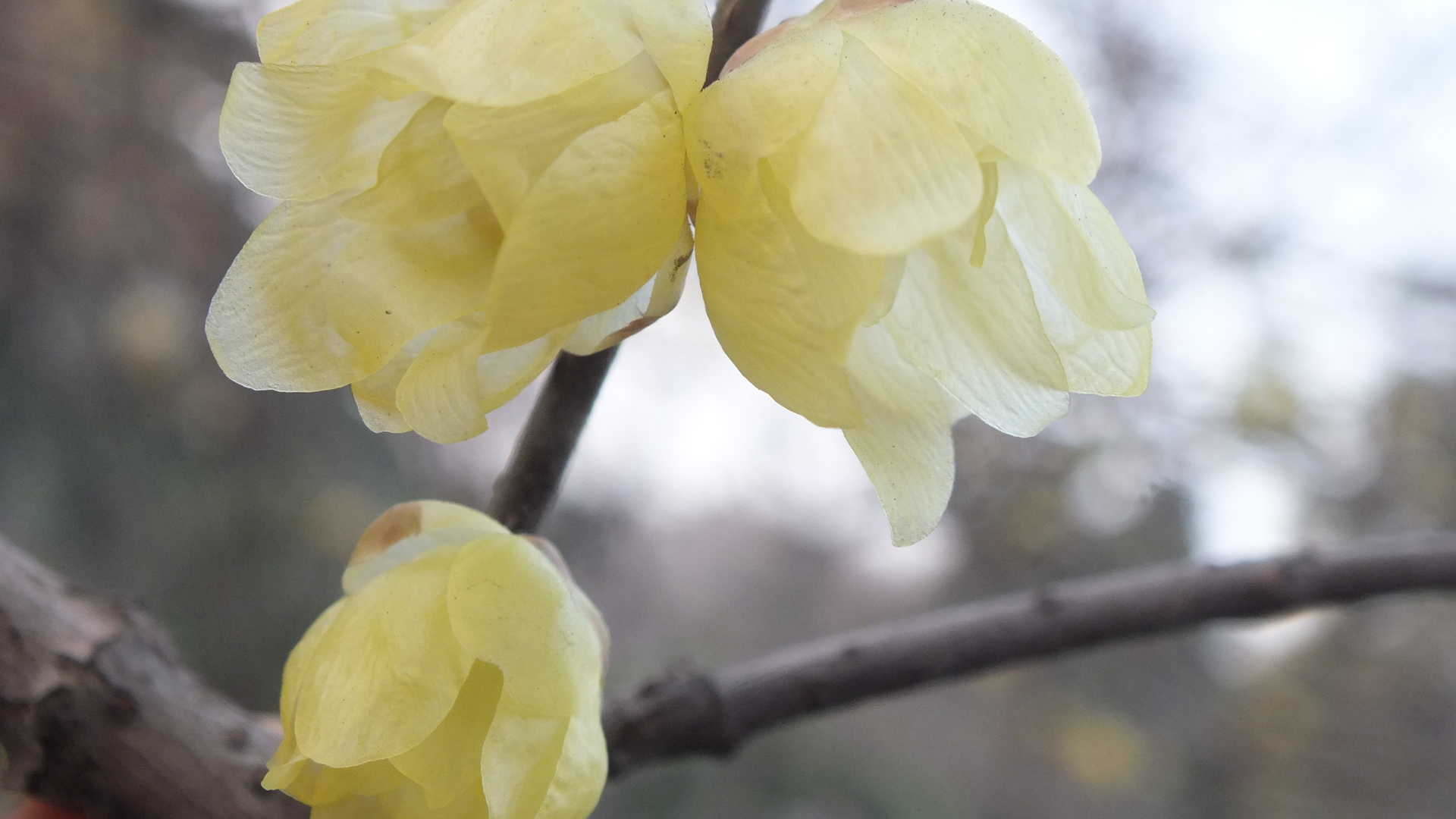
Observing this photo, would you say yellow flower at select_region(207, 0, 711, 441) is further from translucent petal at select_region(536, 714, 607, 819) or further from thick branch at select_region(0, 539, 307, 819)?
thick branch at select_region(0, 539, 307, 819)

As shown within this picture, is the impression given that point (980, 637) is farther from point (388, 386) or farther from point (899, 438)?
point (388, 386)

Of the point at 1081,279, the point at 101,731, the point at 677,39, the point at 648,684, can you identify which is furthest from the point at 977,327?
the point at 101,731

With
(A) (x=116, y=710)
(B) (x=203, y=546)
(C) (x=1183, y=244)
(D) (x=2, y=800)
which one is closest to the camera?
(A) (x=116, y=710)

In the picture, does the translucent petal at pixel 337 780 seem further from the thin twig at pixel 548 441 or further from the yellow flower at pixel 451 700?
the thin twig at pixel 548 441

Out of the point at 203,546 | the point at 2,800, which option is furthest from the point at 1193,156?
the point at 2,800

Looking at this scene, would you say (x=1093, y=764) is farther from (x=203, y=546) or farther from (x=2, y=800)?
(x=2, y=800)
